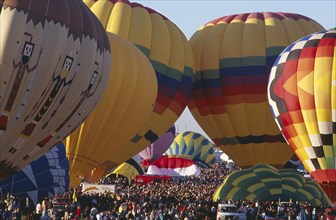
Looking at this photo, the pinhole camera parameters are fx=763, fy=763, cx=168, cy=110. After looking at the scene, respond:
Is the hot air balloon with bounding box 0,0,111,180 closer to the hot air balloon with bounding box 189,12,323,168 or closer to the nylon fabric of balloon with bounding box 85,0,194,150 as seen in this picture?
the nylon fabric of balloon with bounding box 85,0,194,150

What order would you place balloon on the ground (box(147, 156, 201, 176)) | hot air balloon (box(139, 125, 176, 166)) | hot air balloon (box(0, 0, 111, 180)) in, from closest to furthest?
hot air balloon (box(0, 0, 111, 180))
balloon on the ground (box(147, 156, 201, 176))
hot air balloon (box(139, 125, 176, 166))

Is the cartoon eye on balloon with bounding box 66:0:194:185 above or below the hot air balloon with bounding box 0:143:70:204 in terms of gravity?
above

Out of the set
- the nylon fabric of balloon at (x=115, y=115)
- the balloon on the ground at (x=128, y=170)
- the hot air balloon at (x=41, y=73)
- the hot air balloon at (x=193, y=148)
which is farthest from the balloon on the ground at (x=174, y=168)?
the hot air balloon at (x=41, y=73)

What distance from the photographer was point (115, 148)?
24.5 m

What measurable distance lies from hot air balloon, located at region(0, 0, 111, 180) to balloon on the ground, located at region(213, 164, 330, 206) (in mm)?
8490

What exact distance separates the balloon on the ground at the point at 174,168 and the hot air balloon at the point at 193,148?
13.3 meters

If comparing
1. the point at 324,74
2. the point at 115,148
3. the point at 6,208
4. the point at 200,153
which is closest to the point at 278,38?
the point at 324,74

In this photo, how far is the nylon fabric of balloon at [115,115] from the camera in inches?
925

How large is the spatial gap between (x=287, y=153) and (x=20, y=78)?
1551 centimetres

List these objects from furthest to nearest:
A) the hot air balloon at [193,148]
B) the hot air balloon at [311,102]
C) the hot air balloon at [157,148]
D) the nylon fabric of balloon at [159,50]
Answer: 1. the hot air balloon at [193,148]
2. the hot air balloon at [157,148]
3. the nylon fabric of balloon at [159,50]
4. the hot air balloon at [311,102]

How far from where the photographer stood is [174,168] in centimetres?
4700

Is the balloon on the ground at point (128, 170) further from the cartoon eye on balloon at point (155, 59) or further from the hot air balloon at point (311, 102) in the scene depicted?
the hot air balloon at point (311, 102)

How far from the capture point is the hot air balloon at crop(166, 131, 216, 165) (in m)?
61.8

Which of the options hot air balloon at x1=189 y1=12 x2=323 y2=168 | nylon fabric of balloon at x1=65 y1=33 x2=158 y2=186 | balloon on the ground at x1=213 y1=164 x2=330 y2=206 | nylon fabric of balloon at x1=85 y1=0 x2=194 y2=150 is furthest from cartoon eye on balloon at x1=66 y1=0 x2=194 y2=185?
balloon on the ground at x1=213 y1=164 x2=330 y2=206
